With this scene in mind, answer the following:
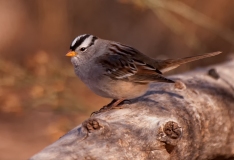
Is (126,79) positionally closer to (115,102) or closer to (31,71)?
(115,102)

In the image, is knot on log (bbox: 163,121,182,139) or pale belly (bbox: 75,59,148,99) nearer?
knot on log (bbox: 163,121,182,139)

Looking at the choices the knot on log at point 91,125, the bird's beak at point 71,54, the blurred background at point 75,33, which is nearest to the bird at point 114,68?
the bird's beak at point 71,54

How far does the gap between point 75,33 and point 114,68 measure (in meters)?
3.99

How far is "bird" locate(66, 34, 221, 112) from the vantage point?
339cm

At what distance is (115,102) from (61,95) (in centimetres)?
130

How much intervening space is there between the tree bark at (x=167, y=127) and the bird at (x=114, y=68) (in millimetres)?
116

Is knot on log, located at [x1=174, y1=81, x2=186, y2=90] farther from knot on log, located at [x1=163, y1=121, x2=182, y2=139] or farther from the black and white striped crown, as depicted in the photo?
knot on log, located at [x1=163, y1=121, x2=182, y2=139]

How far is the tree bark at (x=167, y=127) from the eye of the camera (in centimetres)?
260

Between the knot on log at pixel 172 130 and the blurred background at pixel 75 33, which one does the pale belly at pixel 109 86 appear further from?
the blurred background at pixel 75 33

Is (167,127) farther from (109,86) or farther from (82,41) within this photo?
(82,41)

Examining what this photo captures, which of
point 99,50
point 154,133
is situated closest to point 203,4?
point 99,50

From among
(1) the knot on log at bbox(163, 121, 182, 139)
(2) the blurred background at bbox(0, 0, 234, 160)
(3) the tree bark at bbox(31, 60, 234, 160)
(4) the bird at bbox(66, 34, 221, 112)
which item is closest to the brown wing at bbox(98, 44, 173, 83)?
(4) the bird at bbox(66, 34, 221, 112)

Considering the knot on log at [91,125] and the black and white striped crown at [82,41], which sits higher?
the black and white striped crown at [82,41]

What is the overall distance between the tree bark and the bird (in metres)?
0.12
